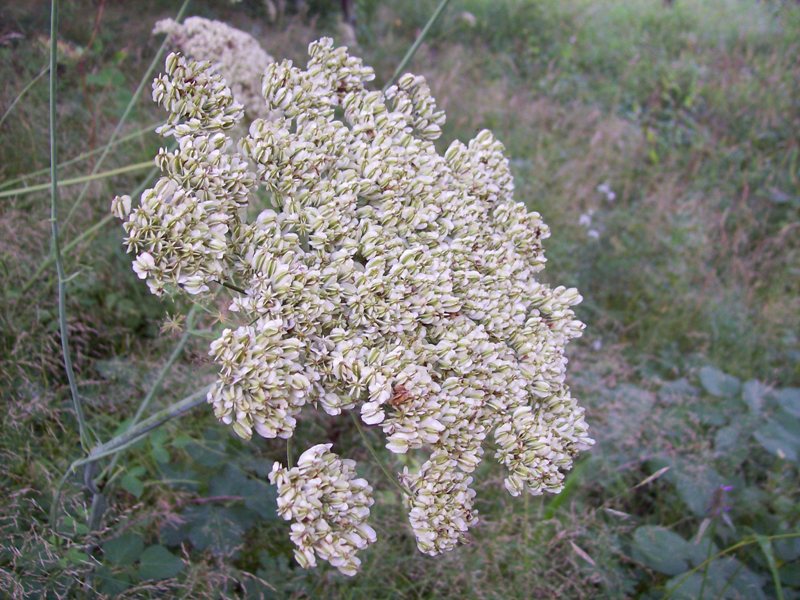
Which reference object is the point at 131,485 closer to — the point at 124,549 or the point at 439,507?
the point at 124,549

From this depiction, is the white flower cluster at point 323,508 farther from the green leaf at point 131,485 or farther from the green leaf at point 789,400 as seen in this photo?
the green leaf at point 789,400

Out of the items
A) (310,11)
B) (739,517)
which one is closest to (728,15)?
(310,11)

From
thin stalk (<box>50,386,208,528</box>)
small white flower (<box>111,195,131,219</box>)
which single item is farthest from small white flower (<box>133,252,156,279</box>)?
thin stalk (<box>50,386,208,528</box>)

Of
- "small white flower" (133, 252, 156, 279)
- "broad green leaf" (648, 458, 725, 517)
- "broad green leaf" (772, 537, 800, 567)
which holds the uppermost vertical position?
"small white flower" (133, 252, 156, 279)

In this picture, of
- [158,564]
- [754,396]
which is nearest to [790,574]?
[754,396]

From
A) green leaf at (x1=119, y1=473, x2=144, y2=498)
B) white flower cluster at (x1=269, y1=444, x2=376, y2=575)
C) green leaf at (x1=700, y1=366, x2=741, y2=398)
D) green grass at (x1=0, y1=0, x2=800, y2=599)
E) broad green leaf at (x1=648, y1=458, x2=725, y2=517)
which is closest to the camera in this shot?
white flower cluster at (x1=269, y1=444, x2=376, y2=575)

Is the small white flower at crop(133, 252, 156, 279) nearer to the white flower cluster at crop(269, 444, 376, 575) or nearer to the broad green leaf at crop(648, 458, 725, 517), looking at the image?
the white flower cluster at crop(269, 444, 376, 575)

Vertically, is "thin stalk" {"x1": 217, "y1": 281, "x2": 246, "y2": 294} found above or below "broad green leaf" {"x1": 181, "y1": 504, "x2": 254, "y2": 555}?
above

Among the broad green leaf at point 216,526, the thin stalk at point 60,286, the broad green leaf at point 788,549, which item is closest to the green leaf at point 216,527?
the broad green leaf at point 216,526

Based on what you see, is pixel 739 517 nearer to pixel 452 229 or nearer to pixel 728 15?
pixel 452 229
